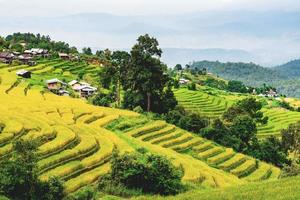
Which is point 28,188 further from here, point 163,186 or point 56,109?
point 56,109

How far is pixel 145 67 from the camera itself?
5928cm

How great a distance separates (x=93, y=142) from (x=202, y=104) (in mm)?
52072

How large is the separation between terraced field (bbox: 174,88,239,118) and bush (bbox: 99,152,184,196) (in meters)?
50.6

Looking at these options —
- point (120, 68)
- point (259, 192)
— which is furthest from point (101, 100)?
point (259, 192)

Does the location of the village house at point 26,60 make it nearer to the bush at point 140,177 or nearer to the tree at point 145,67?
the tree at point 145,67

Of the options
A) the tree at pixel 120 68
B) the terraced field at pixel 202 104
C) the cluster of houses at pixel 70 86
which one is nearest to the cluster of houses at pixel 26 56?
the cluster of houses at pixel 70 86

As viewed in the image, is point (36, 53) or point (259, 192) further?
point (36, 53)

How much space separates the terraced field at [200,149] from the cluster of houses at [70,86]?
26.0 m

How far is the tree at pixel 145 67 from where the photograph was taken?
59125mm

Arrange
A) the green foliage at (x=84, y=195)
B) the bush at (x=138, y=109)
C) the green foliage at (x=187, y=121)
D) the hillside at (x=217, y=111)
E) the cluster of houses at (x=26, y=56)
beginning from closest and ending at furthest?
1. the green foliage at (x=84, y=195)
2. the green foliage at (x=187, y=121)
3. the bush at (x=138, y=109)
4. the hillside at (x=217, y=111)
5. the cluster of houses at (x=26, y=56)

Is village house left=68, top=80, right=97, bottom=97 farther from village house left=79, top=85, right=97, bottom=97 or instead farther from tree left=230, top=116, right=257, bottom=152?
tree left=230, top=116, right=257, bottom=152

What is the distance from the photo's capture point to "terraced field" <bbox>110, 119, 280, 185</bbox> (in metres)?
42.9

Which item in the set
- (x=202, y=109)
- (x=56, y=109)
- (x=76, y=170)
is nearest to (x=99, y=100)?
(x=56, y=109)

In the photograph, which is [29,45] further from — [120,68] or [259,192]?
[259,192]
